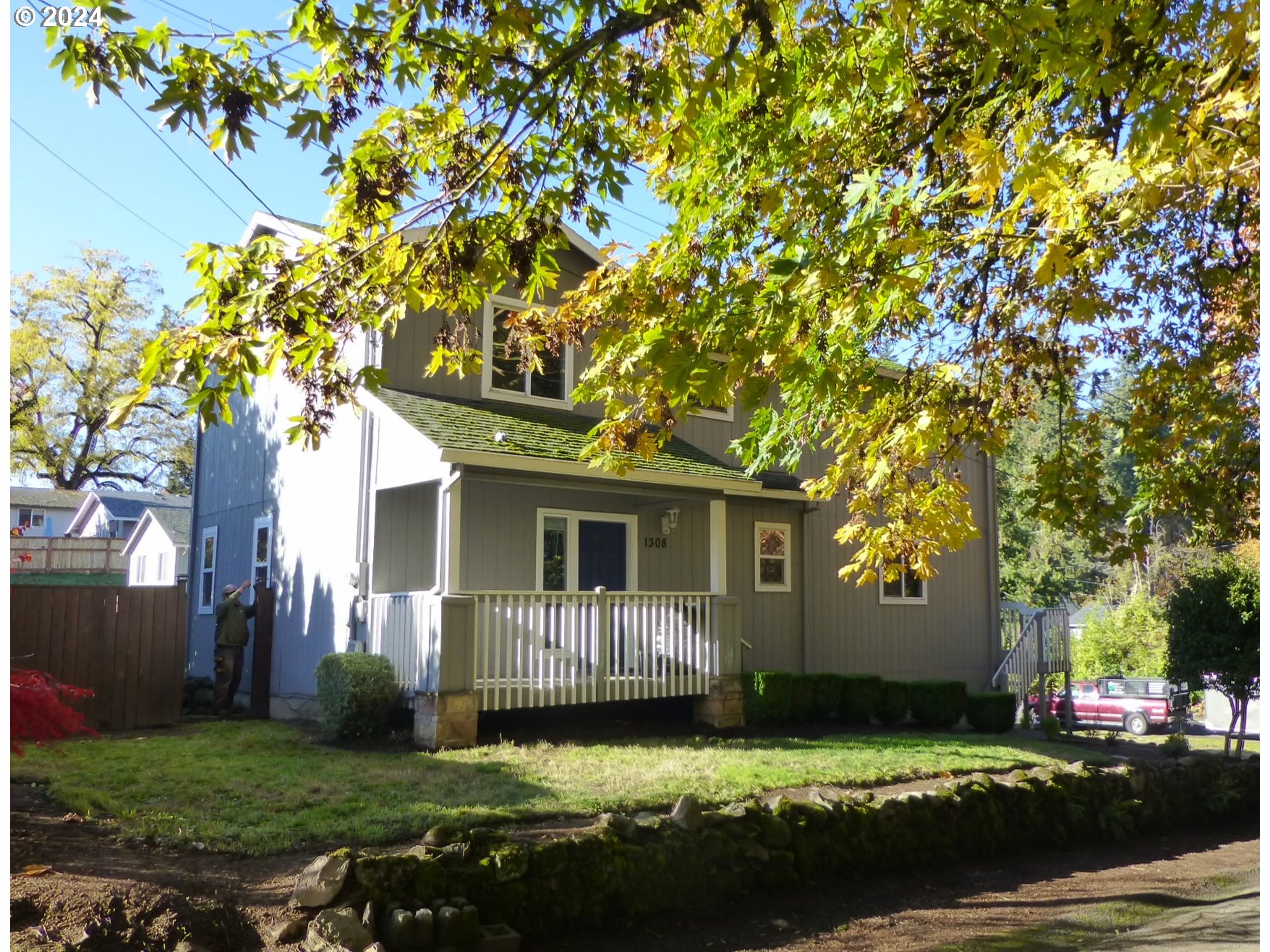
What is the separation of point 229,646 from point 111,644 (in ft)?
5.73

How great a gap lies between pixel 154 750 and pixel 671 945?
660cm

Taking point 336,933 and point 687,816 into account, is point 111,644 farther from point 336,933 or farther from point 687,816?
point 336,933

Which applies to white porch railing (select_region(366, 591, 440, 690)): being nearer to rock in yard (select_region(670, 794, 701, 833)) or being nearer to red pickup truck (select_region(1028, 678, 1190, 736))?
rock in yard (select_region(670, 794, 701, 833))

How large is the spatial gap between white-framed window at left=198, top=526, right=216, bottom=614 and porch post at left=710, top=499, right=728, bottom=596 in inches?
322

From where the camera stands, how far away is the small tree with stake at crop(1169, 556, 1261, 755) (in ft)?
44.2

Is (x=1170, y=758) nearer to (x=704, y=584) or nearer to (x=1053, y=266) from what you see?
(x=704, y=584)

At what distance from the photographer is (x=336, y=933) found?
16.8ft

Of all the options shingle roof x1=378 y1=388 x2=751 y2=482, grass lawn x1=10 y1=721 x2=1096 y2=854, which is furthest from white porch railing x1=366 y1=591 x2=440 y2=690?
shingle roof x1=378 y1=388 x2=751 y2=482

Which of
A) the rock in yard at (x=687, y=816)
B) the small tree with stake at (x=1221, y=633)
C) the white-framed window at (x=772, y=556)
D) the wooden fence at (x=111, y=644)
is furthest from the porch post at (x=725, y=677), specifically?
the wooden fence at (x=111, y=644)

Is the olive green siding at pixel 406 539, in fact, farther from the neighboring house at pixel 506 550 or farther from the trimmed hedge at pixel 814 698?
the trimmed hedge at pixel 814 698

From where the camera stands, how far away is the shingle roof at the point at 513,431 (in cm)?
1208

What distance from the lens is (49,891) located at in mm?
5031

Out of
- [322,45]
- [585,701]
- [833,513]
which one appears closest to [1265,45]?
[322,45]

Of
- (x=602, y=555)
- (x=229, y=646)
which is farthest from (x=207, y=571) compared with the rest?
(x=602, y=555)
